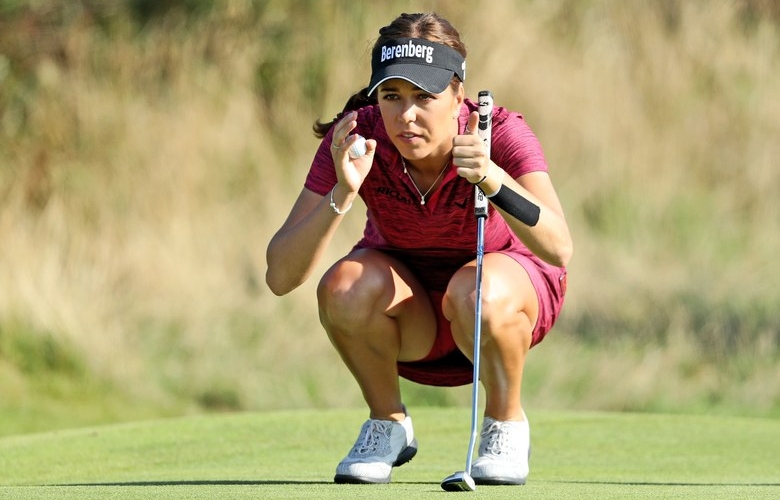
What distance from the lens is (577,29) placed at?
1284 cm

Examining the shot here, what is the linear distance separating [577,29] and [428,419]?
731cm

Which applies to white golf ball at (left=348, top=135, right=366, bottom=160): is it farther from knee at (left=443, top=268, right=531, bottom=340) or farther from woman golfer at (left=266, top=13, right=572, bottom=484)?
knee at (left=443, top=268, right=531, bottom=340)

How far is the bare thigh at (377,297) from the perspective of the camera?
4195 millimetres

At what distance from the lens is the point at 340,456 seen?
5.37m

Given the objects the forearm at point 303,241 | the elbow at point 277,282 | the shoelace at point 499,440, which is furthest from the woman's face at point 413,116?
the shoelace at point 499,440

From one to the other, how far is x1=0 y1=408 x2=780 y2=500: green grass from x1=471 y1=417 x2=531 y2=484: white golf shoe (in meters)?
0.08

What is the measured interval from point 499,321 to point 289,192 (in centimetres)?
662

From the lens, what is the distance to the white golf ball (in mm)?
3912

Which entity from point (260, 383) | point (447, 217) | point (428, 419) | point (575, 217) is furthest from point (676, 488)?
point (575, 217)

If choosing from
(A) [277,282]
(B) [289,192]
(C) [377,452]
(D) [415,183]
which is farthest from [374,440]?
(B) [289,192]

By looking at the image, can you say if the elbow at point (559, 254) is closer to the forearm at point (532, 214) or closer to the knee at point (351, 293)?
the forearm at point (532, 214)

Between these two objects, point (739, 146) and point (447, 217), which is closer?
point (447, 217)

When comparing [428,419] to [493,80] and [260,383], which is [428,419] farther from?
→ [493,80]

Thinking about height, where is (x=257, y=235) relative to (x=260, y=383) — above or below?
above
